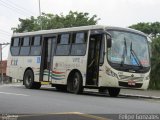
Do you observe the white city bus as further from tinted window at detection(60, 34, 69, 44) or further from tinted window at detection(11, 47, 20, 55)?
tinted window at detection(11, 47, 20, 55)

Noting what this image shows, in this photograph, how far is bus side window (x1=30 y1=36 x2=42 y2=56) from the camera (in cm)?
2861

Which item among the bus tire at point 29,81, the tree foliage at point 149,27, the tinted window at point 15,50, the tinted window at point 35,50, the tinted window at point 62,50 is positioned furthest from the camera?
the tree foliage at point 149,27

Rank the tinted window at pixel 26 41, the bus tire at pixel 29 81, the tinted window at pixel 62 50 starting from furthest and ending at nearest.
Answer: the tinted window at pixel 26 41, the bus tire at pixel 29 81, the tinted window at pixel 62 50

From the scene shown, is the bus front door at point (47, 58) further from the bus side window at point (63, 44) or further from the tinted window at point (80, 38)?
the tinted window at point (80, 38)

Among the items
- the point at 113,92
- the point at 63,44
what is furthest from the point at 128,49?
the point at 63,44

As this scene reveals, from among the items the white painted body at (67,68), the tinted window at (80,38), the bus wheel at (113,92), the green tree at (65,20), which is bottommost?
the bus wheel at (113,92)

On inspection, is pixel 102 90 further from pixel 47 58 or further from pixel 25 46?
pixel 25 46

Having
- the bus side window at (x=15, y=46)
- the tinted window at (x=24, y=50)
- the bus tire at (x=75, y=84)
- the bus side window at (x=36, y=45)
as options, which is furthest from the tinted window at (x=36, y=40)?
the bus tire at (x=75, y=84)

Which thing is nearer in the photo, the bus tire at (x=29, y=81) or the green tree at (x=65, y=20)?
the bus tire at (x=29, y=81)

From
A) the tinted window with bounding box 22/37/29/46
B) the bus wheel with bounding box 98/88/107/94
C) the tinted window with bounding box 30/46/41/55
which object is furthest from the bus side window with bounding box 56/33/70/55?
the tinted window with bounding box 22/37/29/46

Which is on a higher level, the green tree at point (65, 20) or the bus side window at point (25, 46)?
the green tree at point (65, 20)

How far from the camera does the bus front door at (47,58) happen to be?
27.6 metres

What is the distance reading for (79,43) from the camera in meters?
25.3

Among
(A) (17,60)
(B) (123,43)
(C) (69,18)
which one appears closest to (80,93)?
(B) (123,43)
